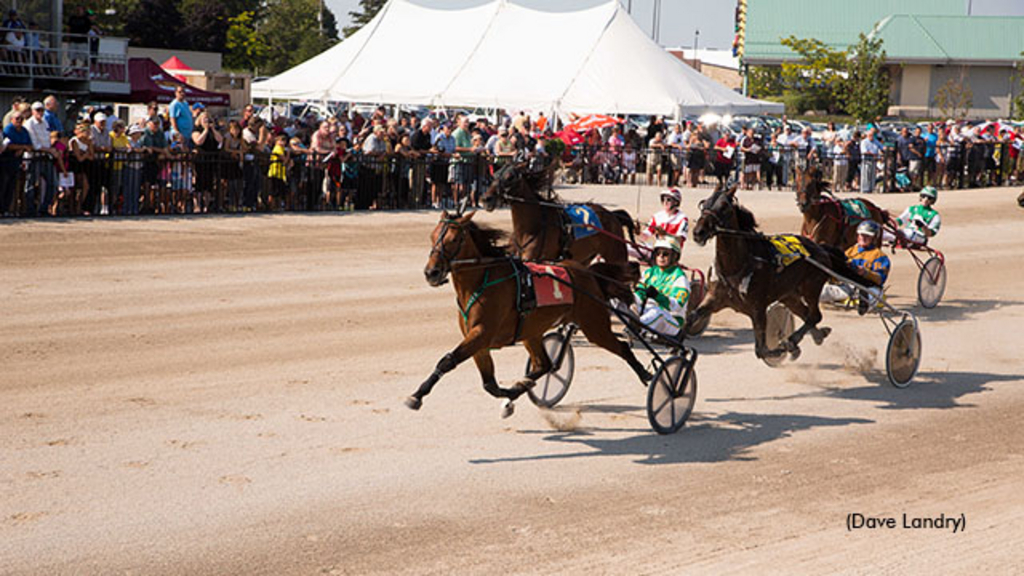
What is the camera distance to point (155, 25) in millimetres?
73062

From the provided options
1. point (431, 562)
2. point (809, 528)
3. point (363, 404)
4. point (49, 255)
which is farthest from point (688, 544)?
point (49, 255)

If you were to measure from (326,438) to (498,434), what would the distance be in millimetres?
1228

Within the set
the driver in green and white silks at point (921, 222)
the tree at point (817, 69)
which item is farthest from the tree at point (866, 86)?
the driver in green and white silks at point (921, 222)

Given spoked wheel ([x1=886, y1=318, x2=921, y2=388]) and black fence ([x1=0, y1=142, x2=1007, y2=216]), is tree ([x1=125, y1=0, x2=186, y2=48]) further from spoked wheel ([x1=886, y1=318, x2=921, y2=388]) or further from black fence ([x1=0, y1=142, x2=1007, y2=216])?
spoked wheel ([x1=886, y1=318, x2=921, y2=388])

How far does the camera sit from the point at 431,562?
6105 mm

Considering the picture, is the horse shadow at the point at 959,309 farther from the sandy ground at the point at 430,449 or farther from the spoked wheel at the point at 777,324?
the spoked wheel at the point at 777,324

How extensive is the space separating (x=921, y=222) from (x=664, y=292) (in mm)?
6056

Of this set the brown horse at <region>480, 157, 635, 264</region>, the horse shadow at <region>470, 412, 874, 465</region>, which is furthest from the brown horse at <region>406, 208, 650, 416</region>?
the brown horse at <region>480, 157, 635, 264</region>

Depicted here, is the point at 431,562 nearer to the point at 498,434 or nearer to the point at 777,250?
the point at 498,434

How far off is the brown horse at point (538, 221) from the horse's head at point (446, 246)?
3.15 metres

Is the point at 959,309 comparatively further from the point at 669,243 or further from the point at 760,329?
the point at 669,243

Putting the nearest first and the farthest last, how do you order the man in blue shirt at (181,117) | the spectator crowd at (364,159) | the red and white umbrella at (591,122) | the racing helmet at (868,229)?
the racing helmet at (868,229) < the spectator crowd at (364,159) < the man in blue shirt at (181,117) < the red and white umbrella at (591,122)

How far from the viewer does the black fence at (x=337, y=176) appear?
1792 cm

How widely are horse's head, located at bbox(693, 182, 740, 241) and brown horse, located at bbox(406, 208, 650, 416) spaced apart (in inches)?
49.8
